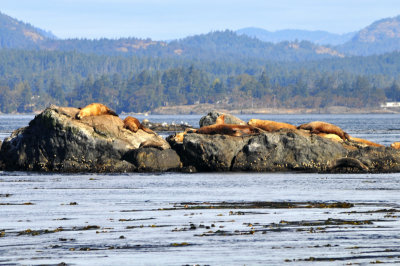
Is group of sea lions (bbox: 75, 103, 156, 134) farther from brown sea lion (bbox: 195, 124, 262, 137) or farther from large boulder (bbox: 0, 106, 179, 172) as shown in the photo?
brown sea lion (bbox: 195, 124, 262, 137)

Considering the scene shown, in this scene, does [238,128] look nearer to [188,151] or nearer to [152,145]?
[188,151]

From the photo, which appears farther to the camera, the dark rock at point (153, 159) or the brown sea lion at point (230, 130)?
the brown sea lion at point (230, 130)

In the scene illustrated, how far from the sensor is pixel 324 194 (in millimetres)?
24891

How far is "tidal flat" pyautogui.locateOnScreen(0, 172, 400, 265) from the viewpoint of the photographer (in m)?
14.2

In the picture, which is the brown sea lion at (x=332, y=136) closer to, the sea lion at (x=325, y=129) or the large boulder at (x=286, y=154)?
the sea lion at (x=325, y=129)

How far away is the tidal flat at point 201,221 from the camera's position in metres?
14.2

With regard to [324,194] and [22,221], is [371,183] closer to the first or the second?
[324,194]

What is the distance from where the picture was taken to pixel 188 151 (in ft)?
112

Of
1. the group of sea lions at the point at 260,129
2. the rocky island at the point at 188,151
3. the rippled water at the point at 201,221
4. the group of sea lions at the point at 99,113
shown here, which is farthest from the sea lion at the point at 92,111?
the rippled water at the point at 201,221

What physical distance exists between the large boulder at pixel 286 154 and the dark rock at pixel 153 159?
0.96 meters

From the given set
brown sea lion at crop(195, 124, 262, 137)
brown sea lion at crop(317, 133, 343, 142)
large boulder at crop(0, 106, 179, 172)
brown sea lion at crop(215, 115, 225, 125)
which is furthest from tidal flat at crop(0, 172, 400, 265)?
brown sea lion at crop(215, 115, 225, 125)

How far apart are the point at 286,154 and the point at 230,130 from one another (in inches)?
112

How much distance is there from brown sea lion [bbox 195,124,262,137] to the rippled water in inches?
190

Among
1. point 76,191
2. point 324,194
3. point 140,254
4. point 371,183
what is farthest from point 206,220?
point 371,183
